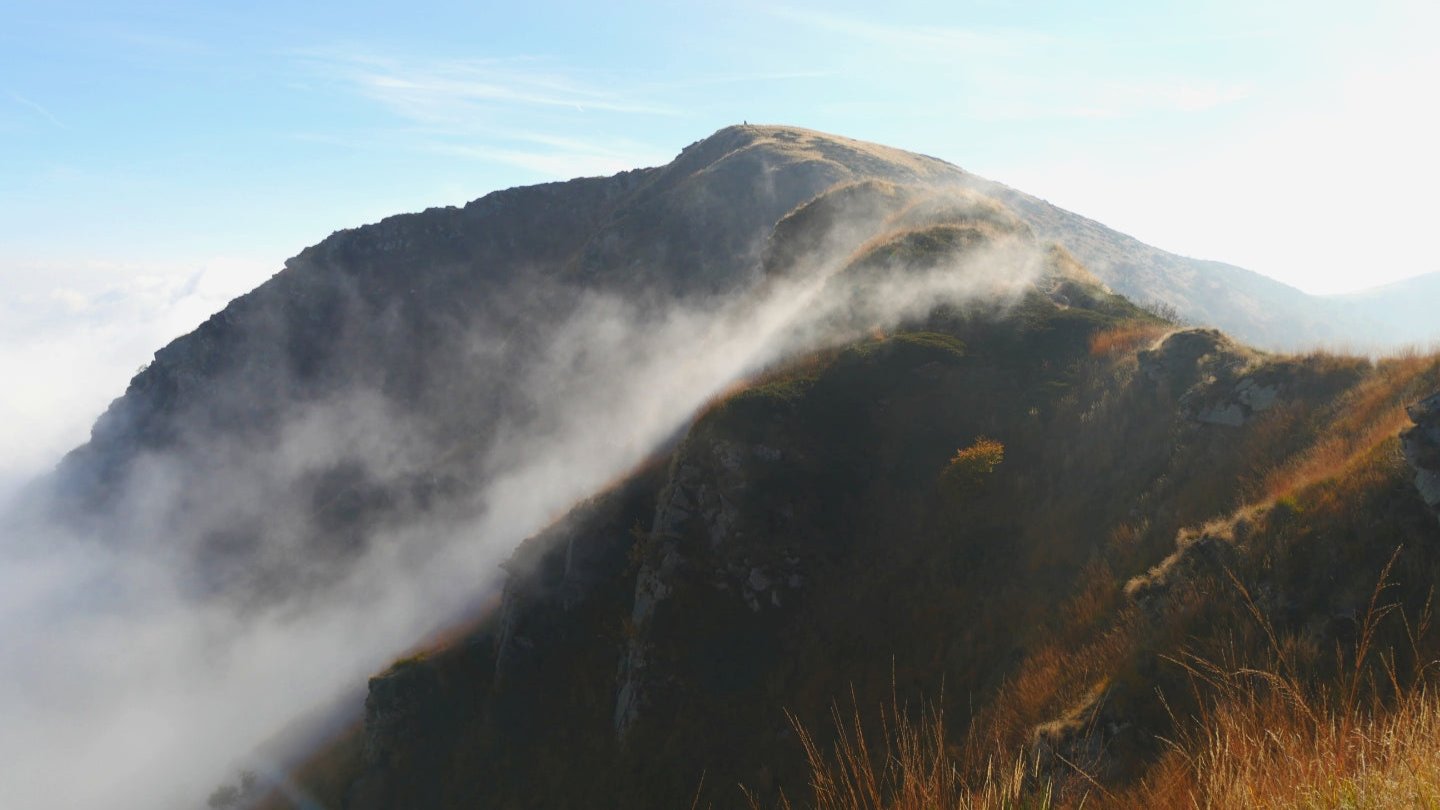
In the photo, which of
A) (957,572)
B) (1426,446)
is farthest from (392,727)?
(1426,446)

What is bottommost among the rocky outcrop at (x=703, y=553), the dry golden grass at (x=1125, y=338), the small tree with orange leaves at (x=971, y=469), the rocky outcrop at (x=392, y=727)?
the rocky outcrop at (x=392, y=727)

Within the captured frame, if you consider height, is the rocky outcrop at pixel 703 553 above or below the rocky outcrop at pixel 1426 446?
below

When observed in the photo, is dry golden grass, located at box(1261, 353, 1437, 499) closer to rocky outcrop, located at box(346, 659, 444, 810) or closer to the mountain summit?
the mountain summit

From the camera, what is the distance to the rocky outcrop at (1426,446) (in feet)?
33.8

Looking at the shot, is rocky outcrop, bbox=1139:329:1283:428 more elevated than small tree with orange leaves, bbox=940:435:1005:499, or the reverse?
rocky outcrop, bbox=1139:329:1283:428

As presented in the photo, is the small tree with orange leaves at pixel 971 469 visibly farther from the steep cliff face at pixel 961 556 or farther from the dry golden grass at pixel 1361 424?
the dry golden grass at pixel 1361 424

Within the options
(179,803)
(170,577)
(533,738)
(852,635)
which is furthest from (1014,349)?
(170,577)

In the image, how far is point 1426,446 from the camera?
423 inches

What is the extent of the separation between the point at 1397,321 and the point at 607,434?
406ft

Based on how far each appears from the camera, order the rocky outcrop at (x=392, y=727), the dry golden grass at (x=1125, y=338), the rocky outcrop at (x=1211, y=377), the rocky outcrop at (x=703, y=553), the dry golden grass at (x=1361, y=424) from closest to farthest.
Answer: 1. the dry golden grass at (x=1361, y=424)
2. the rocky outcrop at (x=1211, y=377)
3. the rocky outcrop at (x=703, y=553)
4. the dry golden grass at (x=1125, y=338)
5. the rocky outcrop at (x=392, y=727)

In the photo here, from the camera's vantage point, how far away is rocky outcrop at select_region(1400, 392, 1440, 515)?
10.3m

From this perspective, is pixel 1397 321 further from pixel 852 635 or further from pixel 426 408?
pixel 426 408

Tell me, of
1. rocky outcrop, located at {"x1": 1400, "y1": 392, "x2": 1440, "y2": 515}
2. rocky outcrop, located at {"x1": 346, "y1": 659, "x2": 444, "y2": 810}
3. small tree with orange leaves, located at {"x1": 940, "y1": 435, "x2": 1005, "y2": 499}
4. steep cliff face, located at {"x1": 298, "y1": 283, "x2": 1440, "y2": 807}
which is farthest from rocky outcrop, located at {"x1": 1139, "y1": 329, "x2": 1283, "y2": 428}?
rocky outcrop, located at {"x1": 346, "y1": 659, "x2": 444, "y2": 810}

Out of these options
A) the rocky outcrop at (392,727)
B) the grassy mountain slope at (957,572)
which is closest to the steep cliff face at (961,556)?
the grassy mountain slope at (957,572)
